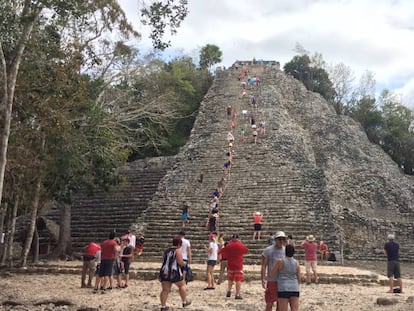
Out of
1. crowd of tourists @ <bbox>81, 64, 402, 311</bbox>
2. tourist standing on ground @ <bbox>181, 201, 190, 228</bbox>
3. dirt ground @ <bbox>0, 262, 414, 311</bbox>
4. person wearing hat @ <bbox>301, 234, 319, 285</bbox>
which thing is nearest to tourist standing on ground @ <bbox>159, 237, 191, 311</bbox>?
crowd of tourists @ <bbox>81, 64, 402, 311</bbox>

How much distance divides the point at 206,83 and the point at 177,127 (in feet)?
20.0

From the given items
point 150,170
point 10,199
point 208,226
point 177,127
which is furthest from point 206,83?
point 10,199

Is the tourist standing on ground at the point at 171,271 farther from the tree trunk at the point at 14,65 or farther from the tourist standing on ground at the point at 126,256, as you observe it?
the tree trunk at the point at 14,65

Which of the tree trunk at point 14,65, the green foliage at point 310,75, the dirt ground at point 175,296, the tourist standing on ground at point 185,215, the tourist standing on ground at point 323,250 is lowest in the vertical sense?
the dirt ground at point 175,296

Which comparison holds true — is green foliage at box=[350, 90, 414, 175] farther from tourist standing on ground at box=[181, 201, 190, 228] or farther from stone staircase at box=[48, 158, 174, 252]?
tourist standing on ground at box=[181, 201, 190, 228]

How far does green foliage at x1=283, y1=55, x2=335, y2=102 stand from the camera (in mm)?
44531

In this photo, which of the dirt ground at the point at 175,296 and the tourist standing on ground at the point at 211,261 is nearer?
the dirt ground at the point at 175,296

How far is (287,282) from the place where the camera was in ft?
20.3

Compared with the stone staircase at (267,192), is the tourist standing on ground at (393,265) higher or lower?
lower

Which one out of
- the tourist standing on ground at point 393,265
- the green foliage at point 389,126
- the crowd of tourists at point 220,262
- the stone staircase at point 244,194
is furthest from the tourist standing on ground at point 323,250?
the green foliage at point 389,126

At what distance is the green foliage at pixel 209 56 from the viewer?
1823 inches

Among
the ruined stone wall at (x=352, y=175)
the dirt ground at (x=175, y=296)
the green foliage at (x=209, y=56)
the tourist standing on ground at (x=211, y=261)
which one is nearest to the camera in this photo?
the dirt ground at (x=175, y=296)

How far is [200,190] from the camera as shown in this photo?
65.7ft

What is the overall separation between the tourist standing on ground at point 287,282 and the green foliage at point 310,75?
39344 mm
